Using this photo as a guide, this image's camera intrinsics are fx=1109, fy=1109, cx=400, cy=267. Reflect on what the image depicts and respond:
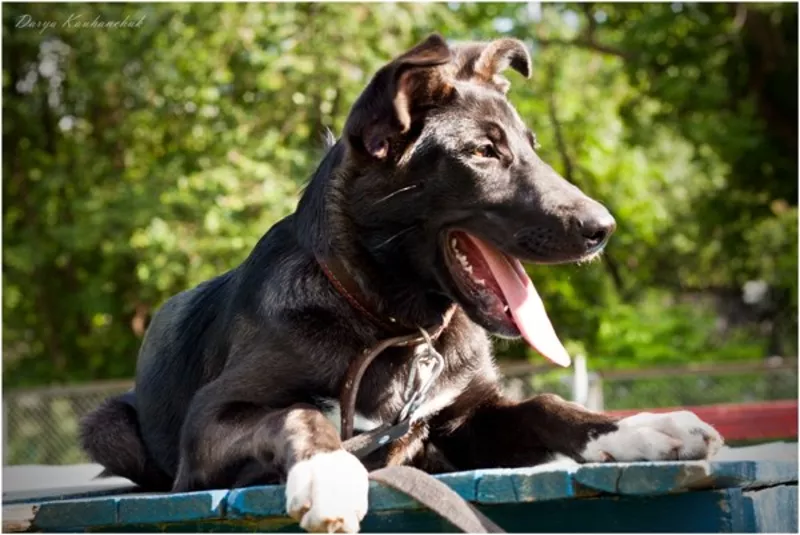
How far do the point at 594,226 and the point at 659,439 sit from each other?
573mm

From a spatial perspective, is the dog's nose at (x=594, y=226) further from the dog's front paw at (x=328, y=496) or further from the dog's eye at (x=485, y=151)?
the dog's front paw at (x=328, y=496)

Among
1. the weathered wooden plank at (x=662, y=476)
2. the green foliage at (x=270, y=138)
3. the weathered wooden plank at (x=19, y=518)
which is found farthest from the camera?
the green foliage at (x=270, y=138)

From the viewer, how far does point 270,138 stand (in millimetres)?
11008

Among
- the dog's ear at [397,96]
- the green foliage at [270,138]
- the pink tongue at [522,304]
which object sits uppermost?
the green foliage at [270,138]

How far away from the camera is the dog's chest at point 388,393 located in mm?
3104

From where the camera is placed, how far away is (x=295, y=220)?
3420 mm

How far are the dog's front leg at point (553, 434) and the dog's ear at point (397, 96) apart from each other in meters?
0.83

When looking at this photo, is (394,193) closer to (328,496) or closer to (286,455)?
(286,455)

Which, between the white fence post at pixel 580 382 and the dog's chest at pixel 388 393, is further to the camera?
the white fence post at pixel 580 382

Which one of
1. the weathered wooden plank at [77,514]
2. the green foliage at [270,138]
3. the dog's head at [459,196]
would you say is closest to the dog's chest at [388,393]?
the dog's head at [459,196]

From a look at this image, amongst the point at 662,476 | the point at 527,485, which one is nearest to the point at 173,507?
the point at 527,485

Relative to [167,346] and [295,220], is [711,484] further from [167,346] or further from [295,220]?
[167,346]

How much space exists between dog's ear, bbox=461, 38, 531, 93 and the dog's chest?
0.88 m

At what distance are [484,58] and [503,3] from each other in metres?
8.68
